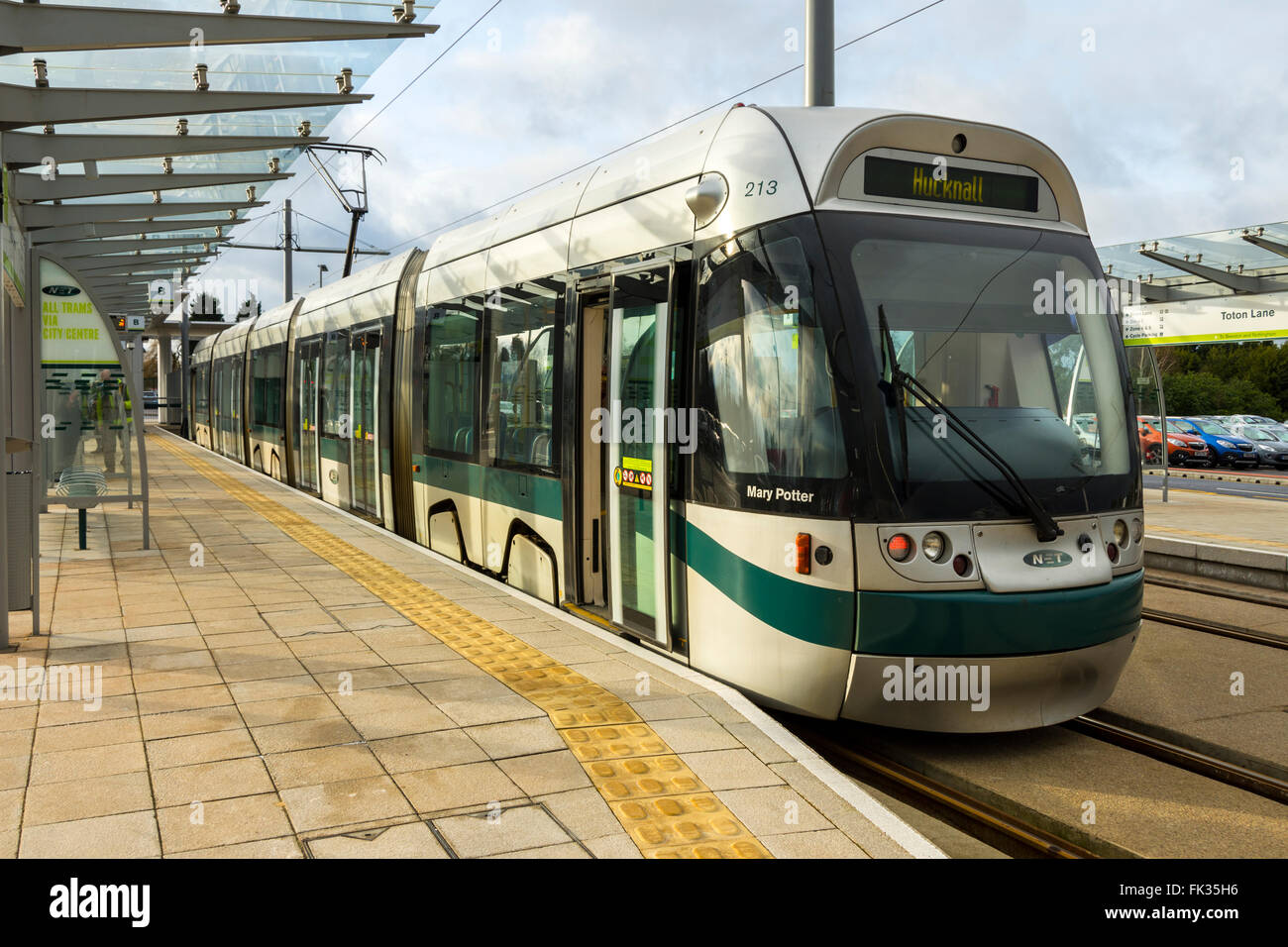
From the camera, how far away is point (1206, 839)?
4.53m

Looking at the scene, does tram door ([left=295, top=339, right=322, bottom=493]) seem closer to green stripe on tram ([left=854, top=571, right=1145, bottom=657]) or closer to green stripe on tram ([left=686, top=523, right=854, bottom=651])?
green stripe on tram ([left=686, top=523, right=854, bottom=651])

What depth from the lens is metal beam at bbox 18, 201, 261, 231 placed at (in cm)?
1469

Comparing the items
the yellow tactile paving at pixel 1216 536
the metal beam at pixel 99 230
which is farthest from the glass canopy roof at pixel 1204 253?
the metal beam at pixel 99 230

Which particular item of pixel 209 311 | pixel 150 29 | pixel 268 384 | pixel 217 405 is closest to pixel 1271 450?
pixel 268 384

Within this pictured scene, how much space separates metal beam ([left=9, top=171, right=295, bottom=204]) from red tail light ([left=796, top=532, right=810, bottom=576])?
1041 cm

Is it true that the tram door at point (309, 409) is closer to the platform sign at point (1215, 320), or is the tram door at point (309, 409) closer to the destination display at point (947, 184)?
the destination display at point (947, 184)

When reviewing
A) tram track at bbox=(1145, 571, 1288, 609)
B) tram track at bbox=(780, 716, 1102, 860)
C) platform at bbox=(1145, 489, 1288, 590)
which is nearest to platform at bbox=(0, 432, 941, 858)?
tram track at bbox=(780, 716, 1102, 860)

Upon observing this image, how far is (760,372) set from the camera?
5.47 meters

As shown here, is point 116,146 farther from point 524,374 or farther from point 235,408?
point 235,408

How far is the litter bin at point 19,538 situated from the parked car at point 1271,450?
113ft

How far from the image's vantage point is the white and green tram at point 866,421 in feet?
16.6

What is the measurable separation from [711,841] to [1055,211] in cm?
404

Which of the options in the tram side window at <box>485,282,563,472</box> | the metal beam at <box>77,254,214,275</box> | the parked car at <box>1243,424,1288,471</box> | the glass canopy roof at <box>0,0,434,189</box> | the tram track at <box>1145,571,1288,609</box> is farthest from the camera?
the parked car at <box>1243,424,1288,471</box>

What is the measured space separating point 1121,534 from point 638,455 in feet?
8.93
